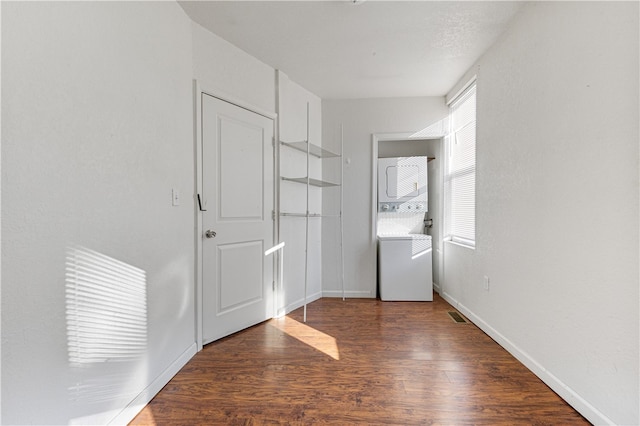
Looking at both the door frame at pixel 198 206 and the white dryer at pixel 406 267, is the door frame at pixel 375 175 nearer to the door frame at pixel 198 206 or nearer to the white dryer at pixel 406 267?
the white dryer at pixel 406 267

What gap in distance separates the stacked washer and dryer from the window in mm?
294

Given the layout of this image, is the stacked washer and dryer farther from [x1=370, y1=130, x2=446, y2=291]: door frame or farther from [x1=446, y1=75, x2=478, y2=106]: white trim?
[x1=446, y1=75, x2=478, y2=106]: white trim

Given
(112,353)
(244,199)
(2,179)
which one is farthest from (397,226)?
(2,179)

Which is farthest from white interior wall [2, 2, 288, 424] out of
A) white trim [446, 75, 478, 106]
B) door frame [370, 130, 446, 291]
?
white trim [446, 75, 478, 106]

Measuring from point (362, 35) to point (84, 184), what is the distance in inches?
82.9

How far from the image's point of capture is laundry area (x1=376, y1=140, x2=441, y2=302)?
11.3ft

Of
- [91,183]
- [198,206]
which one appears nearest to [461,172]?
[198,206]

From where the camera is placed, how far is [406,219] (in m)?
3.84

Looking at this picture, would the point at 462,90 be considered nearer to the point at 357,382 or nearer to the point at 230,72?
the point at 230,72

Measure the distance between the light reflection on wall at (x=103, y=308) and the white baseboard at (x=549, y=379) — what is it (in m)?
2.32

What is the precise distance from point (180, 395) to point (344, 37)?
2703mm

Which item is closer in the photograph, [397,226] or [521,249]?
[521,249]

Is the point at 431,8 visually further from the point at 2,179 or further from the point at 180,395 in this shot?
the point at 180,395

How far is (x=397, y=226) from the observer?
384cm
